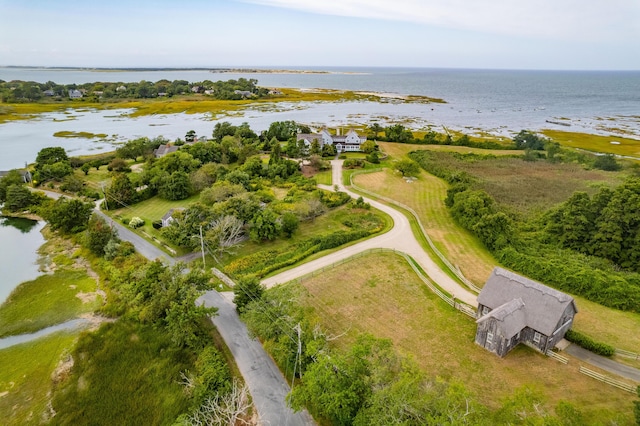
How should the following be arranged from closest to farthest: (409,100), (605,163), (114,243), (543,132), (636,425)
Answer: (636,425) → (114,243) → (605,163) → (543,132) → (409,100)

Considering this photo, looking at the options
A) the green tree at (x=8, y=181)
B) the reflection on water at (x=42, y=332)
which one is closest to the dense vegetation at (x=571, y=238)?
the reflection on water at (x=42, y=332)

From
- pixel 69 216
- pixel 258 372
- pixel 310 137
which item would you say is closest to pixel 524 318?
pixel 258 372

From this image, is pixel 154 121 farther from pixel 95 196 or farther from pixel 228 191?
pixel 228 191

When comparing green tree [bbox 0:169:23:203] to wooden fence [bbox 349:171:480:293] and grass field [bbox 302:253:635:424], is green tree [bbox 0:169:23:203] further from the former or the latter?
wooden fence [bbox 349:171:480:293]

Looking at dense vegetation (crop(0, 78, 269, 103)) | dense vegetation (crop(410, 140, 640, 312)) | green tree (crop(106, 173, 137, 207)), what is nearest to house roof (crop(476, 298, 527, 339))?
dense vegetation (crop(410, 140, 640, 312))

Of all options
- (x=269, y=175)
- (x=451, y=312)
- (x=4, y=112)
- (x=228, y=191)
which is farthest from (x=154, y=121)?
(x=451, y=312)

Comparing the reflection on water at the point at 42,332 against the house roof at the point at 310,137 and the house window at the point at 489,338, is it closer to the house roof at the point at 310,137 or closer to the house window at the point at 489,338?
the house window at the point at 489,338

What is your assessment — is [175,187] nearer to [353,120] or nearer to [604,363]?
[604,363]
